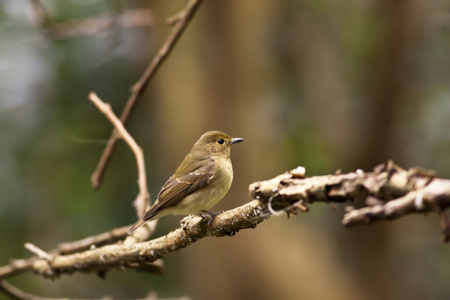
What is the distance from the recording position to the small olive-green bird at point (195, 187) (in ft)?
10.6

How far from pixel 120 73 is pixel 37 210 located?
2307 mm

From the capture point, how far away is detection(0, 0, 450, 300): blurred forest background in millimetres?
7082

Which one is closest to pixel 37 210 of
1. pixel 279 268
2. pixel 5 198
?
pixel 5 198

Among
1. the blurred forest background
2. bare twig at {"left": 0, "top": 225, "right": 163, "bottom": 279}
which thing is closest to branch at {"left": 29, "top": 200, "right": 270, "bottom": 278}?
bare twig at {"left": 0, "top": 225, "right": 163, "bottom": 279}

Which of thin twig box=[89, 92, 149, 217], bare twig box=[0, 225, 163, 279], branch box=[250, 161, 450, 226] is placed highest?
thin twig box=[89, 92, 149, 217]

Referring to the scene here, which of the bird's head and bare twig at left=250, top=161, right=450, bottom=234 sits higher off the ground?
the bird's head

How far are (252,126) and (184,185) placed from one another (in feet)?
13.7

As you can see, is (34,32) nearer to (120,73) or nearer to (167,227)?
(120,73)

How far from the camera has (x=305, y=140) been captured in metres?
7.99

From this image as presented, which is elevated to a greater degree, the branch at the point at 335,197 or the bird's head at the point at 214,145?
the bird's head at the point at 214,145

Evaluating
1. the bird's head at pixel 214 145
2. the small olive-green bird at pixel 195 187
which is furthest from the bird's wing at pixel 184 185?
the bird's head at pixel 214 145

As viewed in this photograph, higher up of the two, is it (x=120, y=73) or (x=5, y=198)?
(x=120, y=73)

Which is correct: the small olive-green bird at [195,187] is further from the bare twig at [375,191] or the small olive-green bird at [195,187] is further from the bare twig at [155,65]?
the bare twig at [375,191]

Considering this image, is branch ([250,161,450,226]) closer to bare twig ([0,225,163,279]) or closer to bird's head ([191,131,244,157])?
bare twig ([0,225,163,279])
